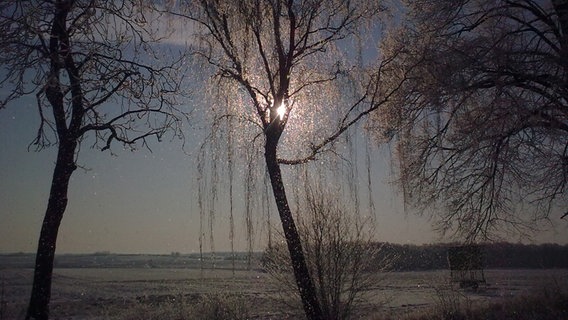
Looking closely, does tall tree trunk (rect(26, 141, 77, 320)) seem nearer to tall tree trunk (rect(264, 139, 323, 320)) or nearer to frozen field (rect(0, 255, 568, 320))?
frozen field (rect(0, 255, 568, 320))

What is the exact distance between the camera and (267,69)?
32.8 ft

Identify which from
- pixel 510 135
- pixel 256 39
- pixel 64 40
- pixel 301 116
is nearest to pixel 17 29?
pixel 64 40

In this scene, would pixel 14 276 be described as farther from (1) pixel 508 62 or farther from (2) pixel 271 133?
(1) pixel 508 62

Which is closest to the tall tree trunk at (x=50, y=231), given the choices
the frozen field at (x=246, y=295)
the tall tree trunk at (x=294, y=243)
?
the frozen field at (x=246, y=295)

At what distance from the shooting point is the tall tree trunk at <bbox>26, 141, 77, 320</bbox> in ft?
26.5

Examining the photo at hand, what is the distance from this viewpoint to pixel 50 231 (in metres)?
8.29

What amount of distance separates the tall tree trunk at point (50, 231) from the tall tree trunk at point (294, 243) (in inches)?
125

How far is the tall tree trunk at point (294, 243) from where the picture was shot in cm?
923

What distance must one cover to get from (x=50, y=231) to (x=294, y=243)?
3817 mm

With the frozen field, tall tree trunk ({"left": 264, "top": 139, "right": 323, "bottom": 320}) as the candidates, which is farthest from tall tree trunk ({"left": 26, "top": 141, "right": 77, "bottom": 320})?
tall tree trunk ({"left": 264, "top": 139, "right": 323, "bottom": 320})

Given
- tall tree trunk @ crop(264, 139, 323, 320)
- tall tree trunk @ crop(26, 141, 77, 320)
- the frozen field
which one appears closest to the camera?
tall tree trunk @ crop(26, 141, 77, 320)

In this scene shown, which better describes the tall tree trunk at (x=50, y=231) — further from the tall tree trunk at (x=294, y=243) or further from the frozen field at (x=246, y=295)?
the tall tree trunk at (x=294, y=243)

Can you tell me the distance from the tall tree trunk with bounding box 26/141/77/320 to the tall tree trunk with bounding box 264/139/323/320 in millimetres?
3165

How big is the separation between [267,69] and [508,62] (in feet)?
13.5
